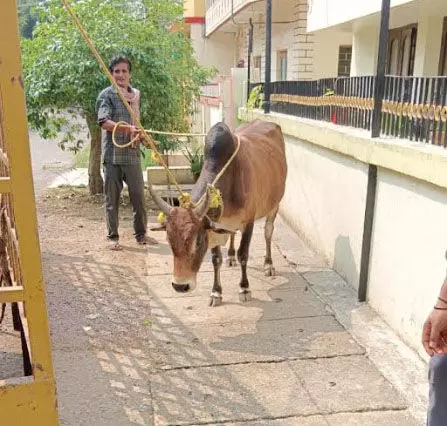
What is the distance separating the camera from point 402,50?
362 inches

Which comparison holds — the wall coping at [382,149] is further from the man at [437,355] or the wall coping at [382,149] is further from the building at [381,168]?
the man at [437,355]

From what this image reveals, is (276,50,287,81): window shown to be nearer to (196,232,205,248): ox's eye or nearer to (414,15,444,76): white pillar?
(414,15,444,76): white pillar

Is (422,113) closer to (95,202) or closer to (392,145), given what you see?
(392,145)

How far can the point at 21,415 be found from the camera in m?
1.98

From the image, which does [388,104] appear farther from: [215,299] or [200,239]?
[215,299]

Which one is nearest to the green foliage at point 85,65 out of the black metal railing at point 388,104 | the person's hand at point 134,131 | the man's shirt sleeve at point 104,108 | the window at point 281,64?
the man's shirt sleeve at point 104,108

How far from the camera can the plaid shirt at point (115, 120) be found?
568 cm

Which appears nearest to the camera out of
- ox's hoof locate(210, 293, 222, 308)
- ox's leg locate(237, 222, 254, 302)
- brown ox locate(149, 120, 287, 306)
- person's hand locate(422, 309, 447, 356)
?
person's hand locate(422, 309, 447, 356)

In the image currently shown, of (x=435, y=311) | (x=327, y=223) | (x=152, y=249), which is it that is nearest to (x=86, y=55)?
(x=152, y=249)

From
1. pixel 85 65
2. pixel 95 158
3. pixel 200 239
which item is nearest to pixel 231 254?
pixel 200 239

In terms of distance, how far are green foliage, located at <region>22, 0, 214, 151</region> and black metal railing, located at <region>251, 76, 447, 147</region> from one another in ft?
6.77

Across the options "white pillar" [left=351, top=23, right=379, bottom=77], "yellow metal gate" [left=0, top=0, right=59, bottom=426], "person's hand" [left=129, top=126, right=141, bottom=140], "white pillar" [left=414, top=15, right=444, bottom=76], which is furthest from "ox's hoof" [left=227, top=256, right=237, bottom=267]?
"white pillar" [left=351, top=23, right=379, bottom=77]

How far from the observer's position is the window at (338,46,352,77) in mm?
12914

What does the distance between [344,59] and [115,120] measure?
344 inches
